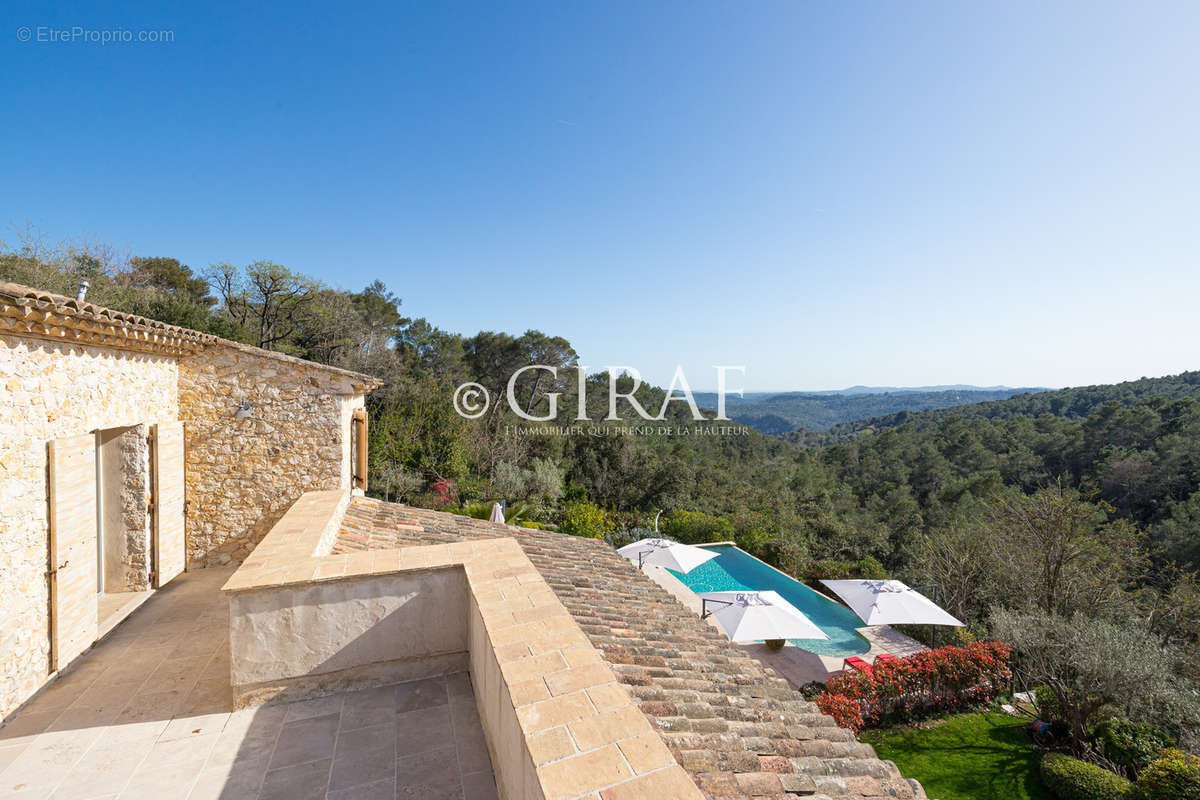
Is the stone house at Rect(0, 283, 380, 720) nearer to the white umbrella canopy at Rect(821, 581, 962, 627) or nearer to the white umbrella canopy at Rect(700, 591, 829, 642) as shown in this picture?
the white umbrella canopy at Rect(700, 591, 829, 642)

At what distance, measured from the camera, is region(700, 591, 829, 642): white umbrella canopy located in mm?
8367

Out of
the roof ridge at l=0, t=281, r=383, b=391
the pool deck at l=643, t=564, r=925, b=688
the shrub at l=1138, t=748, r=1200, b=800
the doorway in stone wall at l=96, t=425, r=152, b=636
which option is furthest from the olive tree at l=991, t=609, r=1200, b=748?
the doorway in stone wall at l=96, t=425, r=152, b=636

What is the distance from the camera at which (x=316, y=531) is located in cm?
482

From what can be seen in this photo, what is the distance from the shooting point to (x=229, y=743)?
3135 millimetres

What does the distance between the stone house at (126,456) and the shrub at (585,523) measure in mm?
9158

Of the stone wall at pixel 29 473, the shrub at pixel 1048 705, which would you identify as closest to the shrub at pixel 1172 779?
the shrub at pixel 1048 705

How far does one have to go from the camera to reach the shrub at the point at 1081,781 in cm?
613

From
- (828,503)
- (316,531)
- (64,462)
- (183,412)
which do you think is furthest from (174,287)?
(828,503)

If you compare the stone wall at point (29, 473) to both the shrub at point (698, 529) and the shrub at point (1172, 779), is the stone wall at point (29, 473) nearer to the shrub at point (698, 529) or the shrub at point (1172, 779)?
the shrub at point (1172, 779)

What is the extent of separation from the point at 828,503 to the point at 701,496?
9.04m

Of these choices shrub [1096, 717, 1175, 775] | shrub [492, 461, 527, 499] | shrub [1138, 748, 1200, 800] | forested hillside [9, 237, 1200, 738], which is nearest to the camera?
shrub [1138, 748, 1200, 800]

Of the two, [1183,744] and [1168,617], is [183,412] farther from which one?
[1168,617]

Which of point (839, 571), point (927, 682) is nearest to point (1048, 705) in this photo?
point (927, 682)

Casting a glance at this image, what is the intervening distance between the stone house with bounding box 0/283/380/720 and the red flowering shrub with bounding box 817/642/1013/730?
942 centimetres
